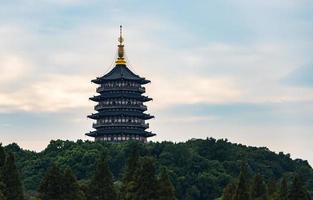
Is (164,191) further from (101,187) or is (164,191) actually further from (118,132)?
(118,132)

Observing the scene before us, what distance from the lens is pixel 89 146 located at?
6762 inches

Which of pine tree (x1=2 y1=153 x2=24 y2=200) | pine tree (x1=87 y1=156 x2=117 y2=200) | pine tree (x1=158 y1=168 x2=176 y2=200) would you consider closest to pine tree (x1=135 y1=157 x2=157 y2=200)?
pine tree (x1=158 y1=168 x2=176 y2=200)

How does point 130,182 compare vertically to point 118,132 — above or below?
below

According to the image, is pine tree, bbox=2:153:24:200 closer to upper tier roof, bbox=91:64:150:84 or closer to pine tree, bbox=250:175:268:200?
pine tree, bbox=250:175:268:200

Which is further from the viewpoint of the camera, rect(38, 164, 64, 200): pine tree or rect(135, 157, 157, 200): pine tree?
rect(38, 164, 64, 200): pine tree

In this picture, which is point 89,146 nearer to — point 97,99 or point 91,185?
point 97,99

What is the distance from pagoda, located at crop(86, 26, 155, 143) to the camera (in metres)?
180

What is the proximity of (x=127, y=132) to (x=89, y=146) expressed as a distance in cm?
1038

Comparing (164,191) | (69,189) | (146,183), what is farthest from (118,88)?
(164,191)

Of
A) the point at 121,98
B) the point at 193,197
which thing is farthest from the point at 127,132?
the point at 193,197

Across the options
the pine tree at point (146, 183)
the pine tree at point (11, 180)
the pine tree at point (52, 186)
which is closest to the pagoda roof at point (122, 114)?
the pine tree at point (11, 180)

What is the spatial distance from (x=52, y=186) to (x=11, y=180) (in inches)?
142

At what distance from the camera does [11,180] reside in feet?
287

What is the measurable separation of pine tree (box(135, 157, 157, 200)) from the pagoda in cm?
9340
